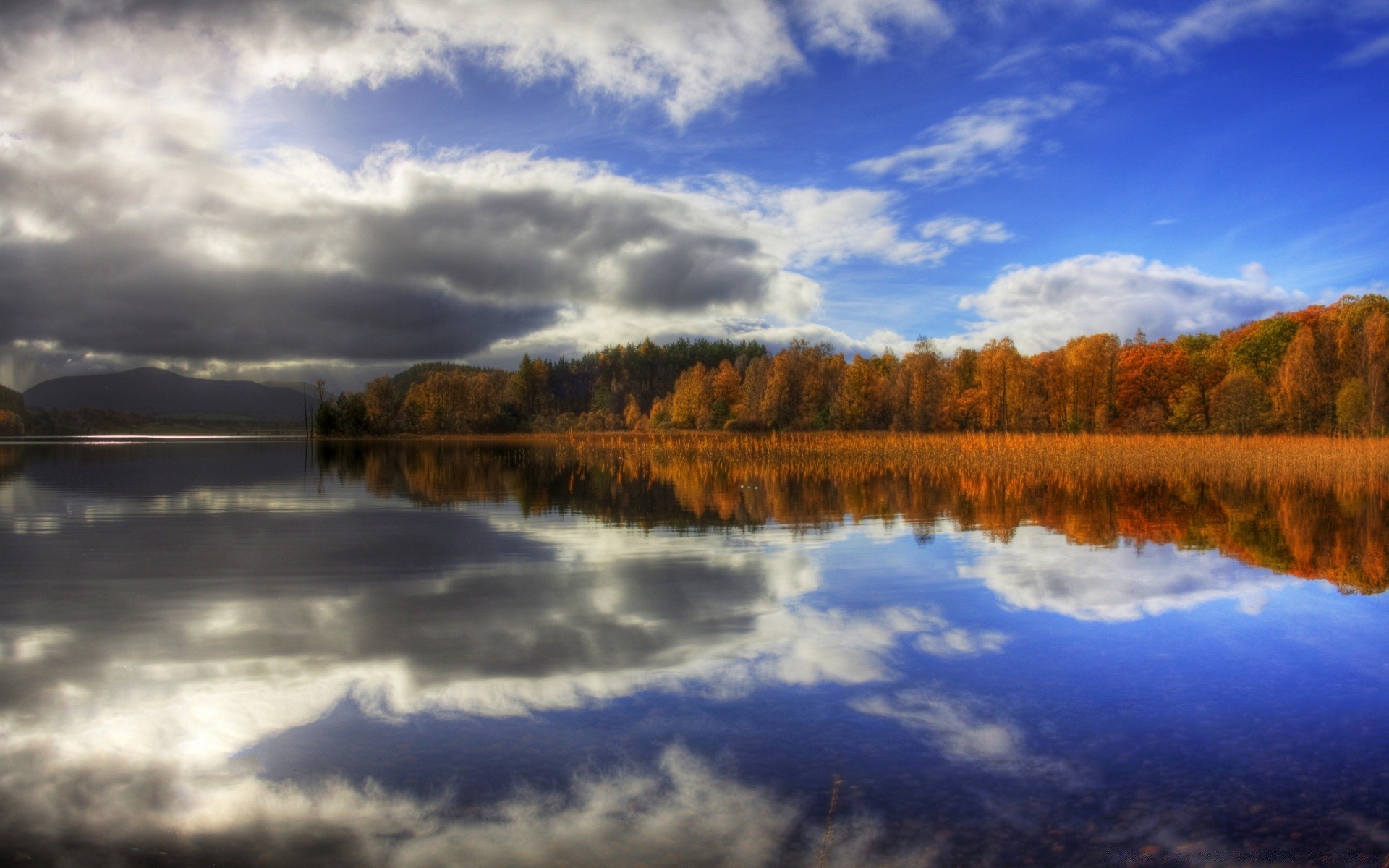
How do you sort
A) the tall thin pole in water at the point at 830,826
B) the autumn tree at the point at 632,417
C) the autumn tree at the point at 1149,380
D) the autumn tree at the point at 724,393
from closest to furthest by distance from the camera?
the tall thin pole in water at the point at 830,826, the autumn tree at the point at 1149,380, the autumn tree at the point at 724,393, the autumn tree at the point at 632,417

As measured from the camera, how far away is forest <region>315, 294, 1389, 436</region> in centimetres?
6919

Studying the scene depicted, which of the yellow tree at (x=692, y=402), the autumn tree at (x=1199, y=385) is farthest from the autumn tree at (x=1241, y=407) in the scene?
the yellow tree at (x=692, y=402)

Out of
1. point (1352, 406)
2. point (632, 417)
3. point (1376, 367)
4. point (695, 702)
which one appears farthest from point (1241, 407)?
point (632, 417)

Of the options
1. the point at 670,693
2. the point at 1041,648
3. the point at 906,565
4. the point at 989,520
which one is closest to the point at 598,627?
the point at 670,693

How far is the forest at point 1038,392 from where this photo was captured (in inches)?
2724

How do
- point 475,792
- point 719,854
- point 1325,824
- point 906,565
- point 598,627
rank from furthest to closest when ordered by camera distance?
point 906,565 < point 598,627 < point 475,792 < point 1325,824 < point 719,854

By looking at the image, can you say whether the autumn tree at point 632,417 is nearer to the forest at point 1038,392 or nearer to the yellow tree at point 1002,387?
the forest at point 1038,392

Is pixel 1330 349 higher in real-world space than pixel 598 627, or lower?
higher

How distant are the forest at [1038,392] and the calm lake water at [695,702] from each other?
2249 inches

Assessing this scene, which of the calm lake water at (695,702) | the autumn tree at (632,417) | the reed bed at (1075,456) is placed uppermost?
the autumn tree at (632,417)

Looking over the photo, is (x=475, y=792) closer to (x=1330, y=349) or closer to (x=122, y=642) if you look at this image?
(x=122, y=642)

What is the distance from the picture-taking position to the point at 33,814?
16.9 feet

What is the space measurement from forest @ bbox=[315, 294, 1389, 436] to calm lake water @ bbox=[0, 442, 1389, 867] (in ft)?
187

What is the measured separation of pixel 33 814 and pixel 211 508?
19.5m
